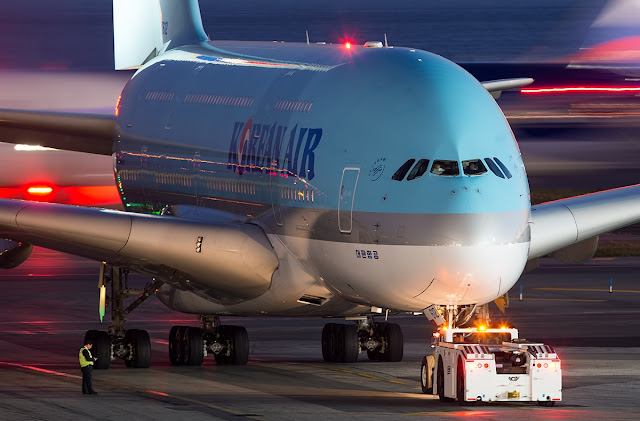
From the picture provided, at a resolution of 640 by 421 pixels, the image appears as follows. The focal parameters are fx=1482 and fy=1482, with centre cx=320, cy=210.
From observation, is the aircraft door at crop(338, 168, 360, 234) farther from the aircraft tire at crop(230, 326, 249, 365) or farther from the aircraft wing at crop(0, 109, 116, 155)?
the aircraft wing at crop(0, 109, 116, 155)

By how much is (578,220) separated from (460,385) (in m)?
7.76

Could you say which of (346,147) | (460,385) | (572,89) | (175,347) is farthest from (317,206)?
(572,89)

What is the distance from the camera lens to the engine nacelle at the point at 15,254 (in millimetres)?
35031

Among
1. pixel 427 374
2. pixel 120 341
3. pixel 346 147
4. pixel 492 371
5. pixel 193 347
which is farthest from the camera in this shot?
pixel 120 341

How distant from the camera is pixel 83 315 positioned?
4581 cm

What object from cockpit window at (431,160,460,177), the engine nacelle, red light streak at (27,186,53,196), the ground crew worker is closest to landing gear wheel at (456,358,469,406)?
cockpit window at (431,160,460,177)

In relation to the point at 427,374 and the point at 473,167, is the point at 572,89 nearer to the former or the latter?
the point at 427,374

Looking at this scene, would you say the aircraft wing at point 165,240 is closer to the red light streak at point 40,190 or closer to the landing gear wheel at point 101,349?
the landing gear wheel at point 101,349

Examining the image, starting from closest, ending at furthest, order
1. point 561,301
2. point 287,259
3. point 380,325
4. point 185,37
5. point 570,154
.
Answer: point 287,259
point 380,325
point 185,37
point 561,301
point 570,154

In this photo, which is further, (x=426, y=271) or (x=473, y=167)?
(x=473, y=167)

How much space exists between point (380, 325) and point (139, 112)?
10.0 meters

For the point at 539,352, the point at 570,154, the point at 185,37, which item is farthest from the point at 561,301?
the point at 570,154

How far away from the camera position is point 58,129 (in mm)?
41656

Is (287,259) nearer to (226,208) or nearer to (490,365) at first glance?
(226,208)
